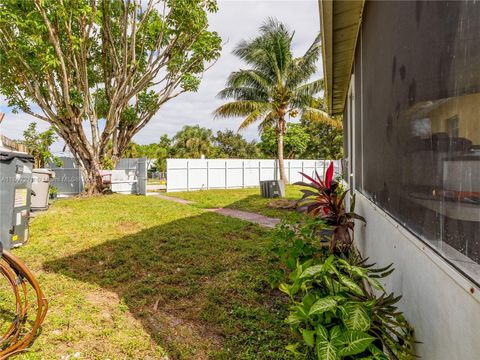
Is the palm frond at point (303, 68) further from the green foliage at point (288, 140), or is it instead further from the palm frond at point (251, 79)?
the green foliage at point (288, 140)

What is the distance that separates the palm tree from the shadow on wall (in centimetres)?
1205

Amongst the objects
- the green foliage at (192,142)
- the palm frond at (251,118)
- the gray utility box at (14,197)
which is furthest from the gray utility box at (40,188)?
the green foliage at (192,142)

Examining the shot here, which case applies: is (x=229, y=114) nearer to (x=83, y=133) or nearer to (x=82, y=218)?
(x=83, y=133)

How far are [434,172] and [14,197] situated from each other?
595 cm

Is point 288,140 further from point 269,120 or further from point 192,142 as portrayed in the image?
point 192,142

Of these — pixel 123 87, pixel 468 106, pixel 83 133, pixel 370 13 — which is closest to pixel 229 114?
pixel 123 87

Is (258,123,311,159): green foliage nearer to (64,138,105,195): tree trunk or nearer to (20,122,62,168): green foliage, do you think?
(64,138,105,195): tree trunk

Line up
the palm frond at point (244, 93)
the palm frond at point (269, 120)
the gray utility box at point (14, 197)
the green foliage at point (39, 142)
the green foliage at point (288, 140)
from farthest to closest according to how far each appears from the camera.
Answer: the green foliage at point (288, 140), the palm frond at point (269, 120), the palm frond at point (244, 93), the green foliage at point (39, 142), the gray utility box at point (14, 197)

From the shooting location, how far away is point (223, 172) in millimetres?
19391

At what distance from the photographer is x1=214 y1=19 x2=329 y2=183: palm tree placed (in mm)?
15719

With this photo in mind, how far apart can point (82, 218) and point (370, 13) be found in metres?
7.65

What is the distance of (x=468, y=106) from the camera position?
2.97ft

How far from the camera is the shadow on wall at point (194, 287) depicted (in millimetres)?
2705

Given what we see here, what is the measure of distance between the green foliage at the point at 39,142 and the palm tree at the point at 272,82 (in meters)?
8.86
